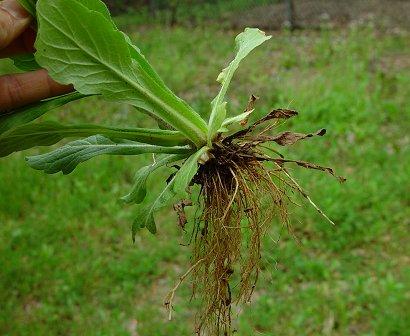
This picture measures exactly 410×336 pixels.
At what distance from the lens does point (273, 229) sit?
366 cm

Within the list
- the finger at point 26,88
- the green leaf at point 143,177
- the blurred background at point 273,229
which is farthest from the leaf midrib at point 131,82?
the blurred background at point 273,229

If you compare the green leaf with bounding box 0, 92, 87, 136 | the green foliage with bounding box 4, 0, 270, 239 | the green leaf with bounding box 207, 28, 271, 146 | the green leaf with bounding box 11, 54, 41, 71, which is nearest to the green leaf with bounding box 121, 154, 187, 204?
the green foliage with bounding box 4, 0, 270, 239

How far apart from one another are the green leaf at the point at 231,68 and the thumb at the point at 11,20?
0.44 meters

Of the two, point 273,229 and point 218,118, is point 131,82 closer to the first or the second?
point 218,118

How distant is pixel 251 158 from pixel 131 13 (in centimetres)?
706

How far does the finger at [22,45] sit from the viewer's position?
4.45 ft

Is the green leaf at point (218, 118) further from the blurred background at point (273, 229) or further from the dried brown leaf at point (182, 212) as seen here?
the blurred background at point (273, 229)

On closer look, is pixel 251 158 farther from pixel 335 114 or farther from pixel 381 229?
pixel 335 114

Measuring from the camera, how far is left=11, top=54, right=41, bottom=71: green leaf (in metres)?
1.40

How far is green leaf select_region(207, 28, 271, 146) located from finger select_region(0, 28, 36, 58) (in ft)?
1.46

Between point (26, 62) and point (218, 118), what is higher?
point (26, 62)

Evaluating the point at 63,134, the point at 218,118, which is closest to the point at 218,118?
the point at 218,118

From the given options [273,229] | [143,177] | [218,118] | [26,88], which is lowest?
[273,229]

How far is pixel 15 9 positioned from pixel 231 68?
0.48 metres
